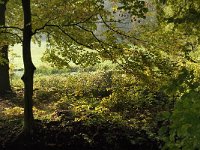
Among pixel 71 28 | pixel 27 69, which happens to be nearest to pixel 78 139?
pixel 27 69

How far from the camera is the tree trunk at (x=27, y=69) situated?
855 centimetres

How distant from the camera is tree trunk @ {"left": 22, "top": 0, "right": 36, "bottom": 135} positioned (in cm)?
855

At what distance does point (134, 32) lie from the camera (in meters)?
7.95

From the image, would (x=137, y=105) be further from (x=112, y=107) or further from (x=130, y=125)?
(x=130, y=125)

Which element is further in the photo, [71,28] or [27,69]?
[27,69]

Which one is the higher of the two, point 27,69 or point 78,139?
point 27,69

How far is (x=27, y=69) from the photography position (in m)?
8.85

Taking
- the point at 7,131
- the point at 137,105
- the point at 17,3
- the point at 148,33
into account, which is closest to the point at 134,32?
the point at 148,33

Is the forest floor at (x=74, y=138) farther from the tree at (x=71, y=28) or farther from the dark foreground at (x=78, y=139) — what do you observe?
the tree at (x=71, y=28)

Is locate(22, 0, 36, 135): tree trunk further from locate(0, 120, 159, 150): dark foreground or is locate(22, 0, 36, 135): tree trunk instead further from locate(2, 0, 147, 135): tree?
locate(0, 120, 159, 150): dark foreground

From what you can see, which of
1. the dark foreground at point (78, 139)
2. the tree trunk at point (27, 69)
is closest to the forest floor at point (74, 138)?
the dark foreground at point (78, 139)

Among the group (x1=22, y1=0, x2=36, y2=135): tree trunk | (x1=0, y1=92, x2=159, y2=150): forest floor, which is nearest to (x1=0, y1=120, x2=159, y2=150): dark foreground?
(x1=0, y1=92, x2=159, y2=150): forest floor

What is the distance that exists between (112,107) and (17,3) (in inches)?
242

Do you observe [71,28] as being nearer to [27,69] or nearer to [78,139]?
[27,69]
